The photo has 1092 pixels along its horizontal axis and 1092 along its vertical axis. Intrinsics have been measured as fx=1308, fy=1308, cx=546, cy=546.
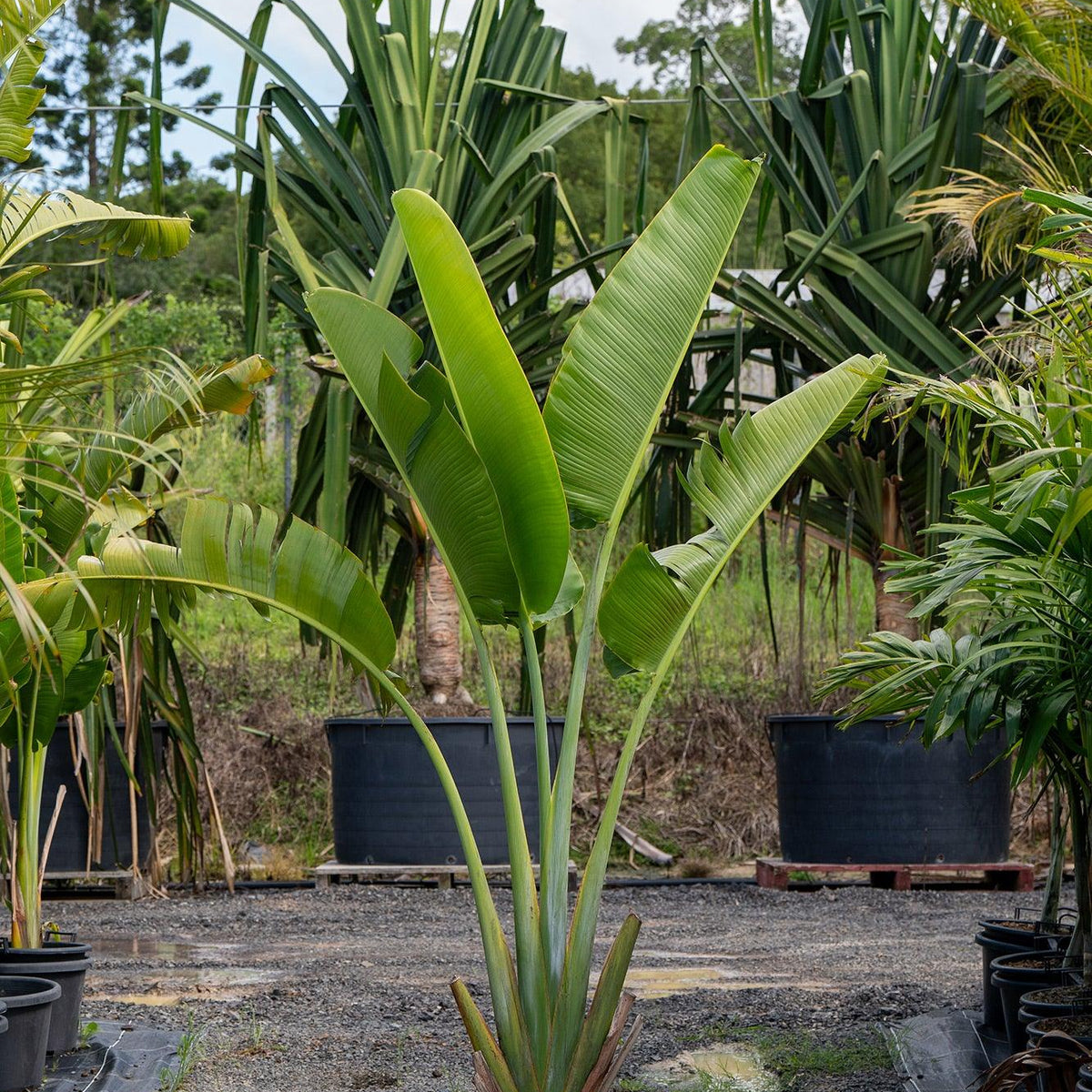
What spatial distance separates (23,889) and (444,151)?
4.57 meters

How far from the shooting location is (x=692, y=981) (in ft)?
15.3

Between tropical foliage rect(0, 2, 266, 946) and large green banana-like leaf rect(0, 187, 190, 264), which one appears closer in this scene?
tropical foliage rect(0, 2, 266, 946)

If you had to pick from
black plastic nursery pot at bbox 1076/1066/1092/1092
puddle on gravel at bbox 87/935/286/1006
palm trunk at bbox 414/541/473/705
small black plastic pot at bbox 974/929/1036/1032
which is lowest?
puddle on gravel at bbox 87/935/286/1006

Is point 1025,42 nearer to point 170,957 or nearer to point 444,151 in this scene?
point 444,151

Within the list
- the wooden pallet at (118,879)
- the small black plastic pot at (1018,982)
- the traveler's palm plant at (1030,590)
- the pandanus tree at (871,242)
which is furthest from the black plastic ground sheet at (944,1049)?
the wooden pallet at (118,879)

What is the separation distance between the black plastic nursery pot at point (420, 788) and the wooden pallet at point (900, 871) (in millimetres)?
1316

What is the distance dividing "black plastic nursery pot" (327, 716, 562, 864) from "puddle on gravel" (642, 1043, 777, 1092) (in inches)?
132

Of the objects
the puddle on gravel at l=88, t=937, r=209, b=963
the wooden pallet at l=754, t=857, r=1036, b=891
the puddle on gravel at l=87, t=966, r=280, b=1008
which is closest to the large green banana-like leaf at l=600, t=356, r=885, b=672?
the puddle on gravel at l=87, t=966, r=280, b=1008

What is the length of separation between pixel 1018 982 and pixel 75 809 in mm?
5433

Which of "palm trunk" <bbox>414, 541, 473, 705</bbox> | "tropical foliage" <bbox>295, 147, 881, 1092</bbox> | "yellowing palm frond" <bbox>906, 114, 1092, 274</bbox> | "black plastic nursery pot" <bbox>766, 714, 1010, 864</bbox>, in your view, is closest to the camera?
"tropical foliage" <bbox>295, 147, 881, 1092</bbox>

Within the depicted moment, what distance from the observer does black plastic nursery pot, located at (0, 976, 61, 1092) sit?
3.03m

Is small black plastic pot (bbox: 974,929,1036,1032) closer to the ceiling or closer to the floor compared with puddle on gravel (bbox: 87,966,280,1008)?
closer to the ceiling

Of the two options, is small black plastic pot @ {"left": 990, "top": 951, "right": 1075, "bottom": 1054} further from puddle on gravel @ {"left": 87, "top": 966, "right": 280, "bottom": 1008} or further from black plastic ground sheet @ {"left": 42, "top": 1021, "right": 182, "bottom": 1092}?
puddle on gravel @ {"left": 87, "top": 966, "right": 280, "bottom": 1008}

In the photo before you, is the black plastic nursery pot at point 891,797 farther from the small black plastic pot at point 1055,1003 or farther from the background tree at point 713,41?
the background tree at point 713,41
